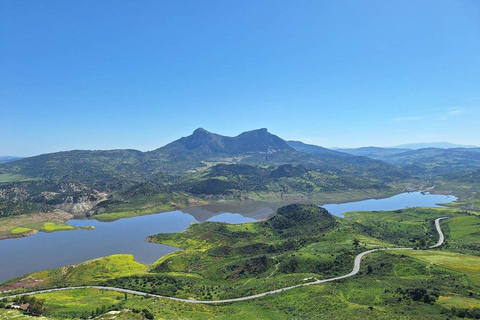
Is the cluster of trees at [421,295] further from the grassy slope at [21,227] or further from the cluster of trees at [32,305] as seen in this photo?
the grassy slope at [21,227]

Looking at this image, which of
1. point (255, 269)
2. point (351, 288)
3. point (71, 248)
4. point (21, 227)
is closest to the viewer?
point (351, 288)

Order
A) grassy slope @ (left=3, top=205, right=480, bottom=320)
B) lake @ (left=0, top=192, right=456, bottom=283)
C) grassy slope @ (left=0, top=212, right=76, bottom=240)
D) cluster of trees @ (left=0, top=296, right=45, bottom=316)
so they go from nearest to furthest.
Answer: cluster of trees @ (left=0, top=296, right=45, bottom=316) → grassy slope @ (left=3, top=205, right=480, bottom=320) → lake @ (left=0, top=192, right=456, bottom=283) → grassy slope @ (left=0, top=212, right=76, bottom=240)

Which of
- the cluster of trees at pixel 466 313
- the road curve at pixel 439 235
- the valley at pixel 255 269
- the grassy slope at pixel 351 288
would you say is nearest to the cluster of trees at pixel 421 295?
the valley at pixel 255 269

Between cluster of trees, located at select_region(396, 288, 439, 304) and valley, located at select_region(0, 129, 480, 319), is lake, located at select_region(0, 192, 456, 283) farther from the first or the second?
cluster of trees, located at select_region(396, 288, 439, 304)

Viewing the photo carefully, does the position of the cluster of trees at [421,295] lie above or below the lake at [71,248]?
above

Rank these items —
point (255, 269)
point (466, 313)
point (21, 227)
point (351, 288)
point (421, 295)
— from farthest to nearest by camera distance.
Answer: point (21, 227)
point (255, 269)
point (351, 288)
point (421, 295)
point (466, 313)

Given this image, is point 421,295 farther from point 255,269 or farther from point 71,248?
point 71,248

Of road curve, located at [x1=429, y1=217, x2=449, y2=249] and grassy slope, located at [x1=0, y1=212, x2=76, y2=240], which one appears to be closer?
road curve, located at [x1=429, y1=217, x2=449, y2=249]

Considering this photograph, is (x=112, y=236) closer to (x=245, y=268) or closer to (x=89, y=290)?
(x=89, y=290)

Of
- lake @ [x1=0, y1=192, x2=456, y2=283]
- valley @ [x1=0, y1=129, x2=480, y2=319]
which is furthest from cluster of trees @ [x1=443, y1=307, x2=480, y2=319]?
lake @ [x1=0, y1=192, x2=456, y2=283]

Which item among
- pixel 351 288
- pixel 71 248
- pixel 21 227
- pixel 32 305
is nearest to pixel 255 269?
pixel 351 288

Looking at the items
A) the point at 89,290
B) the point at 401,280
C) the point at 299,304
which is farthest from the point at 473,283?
the point at 89,290
